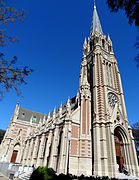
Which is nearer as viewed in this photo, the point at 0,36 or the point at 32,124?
the point at 0,36

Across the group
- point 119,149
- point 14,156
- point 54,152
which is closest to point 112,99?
point 119,149

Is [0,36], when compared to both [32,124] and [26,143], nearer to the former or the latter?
[26,143]

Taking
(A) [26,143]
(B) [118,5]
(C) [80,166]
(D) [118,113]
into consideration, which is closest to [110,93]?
(D) [118,113]

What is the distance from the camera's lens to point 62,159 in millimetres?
18344

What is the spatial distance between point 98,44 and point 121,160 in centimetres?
2701

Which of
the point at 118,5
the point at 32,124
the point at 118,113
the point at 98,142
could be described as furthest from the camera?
the point at 32,124

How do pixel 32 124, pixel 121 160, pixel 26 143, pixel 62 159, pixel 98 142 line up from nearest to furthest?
pixel 62 159 → pixel 98 142 → pixel 121 160 → pixel 26 143 → pixel 32 124

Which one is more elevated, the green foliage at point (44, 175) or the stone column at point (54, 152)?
the stone column at point (54, 152)

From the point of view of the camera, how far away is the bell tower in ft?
62.2

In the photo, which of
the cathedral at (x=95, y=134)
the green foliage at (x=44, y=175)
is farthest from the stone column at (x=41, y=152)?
the green foliage at (x=44, y=175)

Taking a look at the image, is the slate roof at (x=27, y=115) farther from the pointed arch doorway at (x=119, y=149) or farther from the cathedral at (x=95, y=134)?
the pointed arch doorway at (x=119, y=149)

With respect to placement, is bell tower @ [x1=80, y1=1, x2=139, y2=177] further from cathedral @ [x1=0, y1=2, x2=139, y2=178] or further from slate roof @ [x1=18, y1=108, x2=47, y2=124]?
slate roof @ [x1=18, y1=108, x2=47, y2=124]

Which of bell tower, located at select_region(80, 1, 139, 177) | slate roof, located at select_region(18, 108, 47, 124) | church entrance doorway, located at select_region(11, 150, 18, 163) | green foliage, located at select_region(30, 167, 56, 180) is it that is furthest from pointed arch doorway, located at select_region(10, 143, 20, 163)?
green foliage, located at select_region(30, 167, 56, 180)

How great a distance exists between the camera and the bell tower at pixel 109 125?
747 inches
